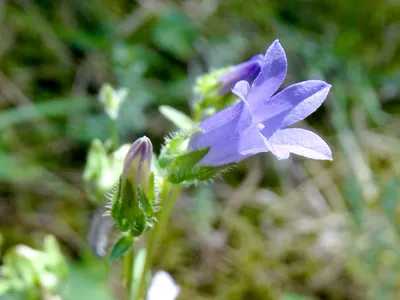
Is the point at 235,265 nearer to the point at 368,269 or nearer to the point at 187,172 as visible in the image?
the point at 368,269

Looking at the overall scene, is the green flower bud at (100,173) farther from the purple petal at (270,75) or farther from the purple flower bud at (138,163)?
the purple petal at (270,75)

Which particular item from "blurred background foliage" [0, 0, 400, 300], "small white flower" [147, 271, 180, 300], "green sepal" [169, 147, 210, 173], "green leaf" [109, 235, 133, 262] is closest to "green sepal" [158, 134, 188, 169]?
"green sepal" [169, 147, 210, 173]

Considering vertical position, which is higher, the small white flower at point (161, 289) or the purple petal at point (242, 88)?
the purple petal at point (242, 88)

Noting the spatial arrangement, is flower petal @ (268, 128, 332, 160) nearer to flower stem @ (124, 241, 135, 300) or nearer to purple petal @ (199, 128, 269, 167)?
purple petal @ (199, 128, 269, 167)

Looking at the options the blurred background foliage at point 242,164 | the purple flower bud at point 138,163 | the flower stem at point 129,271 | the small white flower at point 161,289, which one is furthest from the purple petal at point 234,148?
the blurred background foliage at point 242,164

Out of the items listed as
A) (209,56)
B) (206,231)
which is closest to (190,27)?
(209,56)

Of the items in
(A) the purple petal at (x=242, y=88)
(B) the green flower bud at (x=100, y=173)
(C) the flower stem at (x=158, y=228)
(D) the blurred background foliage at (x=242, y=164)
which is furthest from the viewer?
(D) the blurred background foliage at (x=242, y=164)

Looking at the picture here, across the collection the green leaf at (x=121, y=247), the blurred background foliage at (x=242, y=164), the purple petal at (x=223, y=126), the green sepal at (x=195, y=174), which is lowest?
the blurred background foliage at (x=242, y=164)

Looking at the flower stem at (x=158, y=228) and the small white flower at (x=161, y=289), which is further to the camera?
the small white flower at (x=161, y=289)
